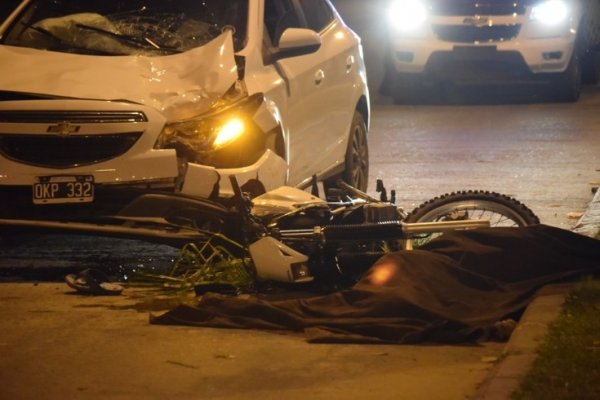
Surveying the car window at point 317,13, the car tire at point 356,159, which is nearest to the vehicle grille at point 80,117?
the car window at point 317,13

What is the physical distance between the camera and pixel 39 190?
8.44 meters

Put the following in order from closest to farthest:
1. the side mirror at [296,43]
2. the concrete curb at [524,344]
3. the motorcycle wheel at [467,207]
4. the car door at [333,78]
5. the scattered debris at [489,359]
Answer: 1. the concrete curb at [524,344]
2. the scattered debris at [489,359]
3. the motorcycle wheel at [467,207]
4. the side mirror at [296,43]
5. the car door at [333,78]

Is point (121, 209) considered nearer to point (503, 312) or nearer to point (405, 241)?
point (405, 241)

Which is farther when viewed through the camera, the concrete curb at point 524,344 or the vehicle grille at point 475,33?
the vehicle grille at point 475,33

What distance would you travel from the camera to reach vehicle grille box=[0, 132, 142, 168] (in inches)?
333

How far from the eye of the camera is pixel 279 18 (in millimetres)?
10227

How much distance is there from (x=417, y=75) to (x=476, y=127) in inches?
98.1

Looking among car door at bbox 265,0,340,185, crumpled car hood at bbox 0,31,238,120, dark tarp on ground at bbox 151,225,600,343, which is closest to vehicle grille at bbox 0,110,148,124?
crumpled car hood at bbox 0,31,238,120

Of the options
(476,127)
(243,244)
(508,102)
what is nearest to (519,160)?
(476,127)

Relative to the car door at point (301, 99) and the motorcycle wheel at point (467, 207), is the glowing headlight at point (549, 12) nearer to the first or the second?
the car door at point (301, 99)

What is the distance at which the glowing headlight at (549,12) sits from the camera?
59.0ft

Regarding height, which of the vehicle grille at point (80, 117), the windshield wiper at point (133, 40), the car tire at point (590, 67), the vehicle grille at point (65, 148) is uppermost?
the windshield wiper at point (133, 40)

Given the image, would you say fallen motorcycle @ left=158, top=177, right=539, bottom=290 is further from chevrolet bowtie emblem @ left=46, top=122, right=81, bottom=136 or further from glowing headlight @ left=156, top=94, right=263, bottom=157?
chevrolet bowtie emblem @ left=46, top=122, right=81, bottom=136

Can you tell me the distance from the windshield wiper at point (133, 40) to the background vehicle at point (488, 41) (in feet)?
29.7
